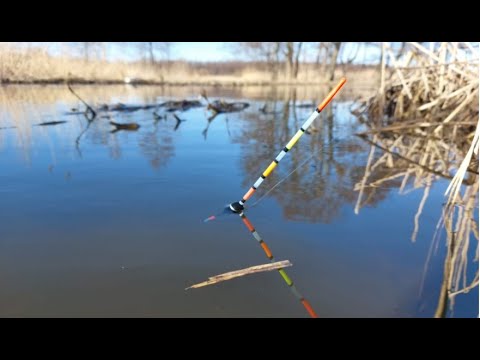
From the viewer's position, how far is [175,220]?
3121 millimetres

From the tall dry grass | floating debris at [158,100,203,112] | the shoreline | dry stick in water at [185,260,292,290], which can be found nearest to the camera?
dry stick in water at [185,260,292,290]

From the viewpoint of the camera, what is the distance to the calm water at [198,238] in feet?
6.77

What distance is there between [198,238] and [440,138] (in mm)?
6890

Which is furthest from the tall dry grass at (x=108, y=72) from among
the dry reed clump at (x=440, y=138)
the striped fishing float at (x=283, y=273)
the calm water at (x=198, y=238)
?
the striped fishing float at (x=283, y=273)

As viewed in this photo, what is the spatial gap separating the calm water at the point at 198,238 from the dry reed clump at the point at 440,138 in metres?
0.10

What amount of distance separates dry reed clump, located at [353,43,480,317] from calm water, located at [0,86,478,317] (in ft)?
0.34

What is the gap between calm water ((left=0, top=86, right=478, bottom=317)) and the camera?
6.77ft

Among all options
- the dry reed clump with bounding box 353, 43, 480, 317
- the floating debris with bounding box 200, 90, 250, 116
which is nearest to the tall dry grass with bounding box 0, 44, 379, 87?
the floating debris with bounding box 200, 90, 250, 116

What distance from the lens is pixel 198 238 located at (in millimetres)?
2797

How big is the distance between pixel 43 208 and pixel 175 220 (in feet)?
4.77

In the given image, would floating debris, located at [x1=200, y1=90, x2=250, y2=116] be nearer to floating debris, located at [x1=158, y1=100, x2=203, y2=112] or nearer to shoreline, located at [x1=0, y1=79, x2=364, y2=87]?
floating debris, located at [x1=158, y1=100, x2=203, y2=112]

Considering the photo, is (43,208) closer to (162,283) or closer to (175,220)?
(175,220)

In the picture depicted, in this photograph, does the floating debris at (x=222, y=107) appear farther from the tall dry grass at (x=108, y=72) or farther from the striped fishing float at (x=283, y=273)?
the tall dry grass at (x=108, y=72)
